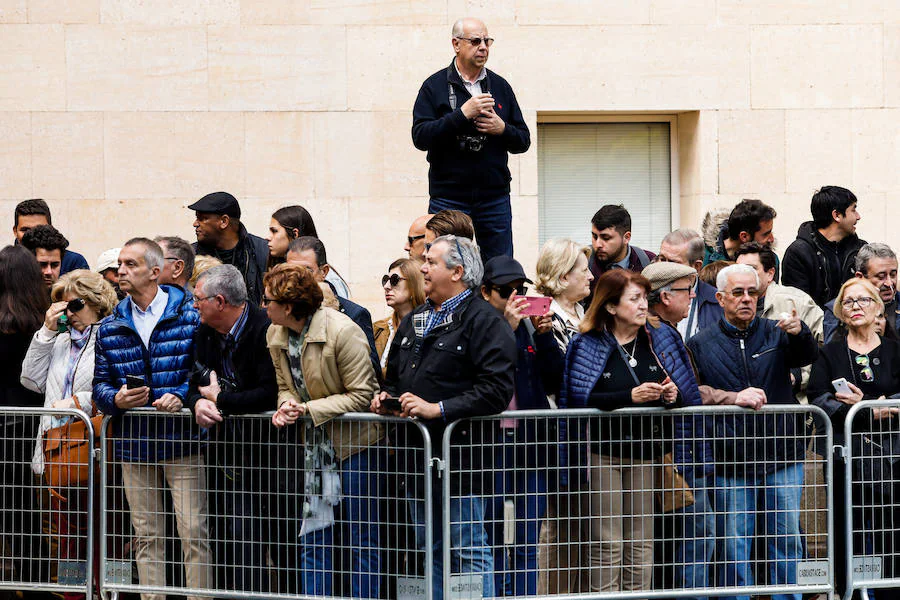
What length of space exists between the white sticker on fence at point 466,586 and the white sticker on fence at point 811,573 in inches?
70.1

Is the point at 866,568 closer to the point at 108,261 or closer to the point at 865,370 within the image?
the point at 865,370

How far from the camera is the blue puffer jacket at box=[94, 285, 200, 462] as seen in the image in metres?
7.59

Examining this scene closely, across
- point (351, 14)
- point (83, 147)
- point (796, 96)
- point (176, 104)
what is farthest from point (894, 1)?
point (83, 147)

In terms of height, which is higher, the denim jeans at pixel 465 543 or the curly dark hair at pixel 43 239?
the curly dark hair at pixel 43 239

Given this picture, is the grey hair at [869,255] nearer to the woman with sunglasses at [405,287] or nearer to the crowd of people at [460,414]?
the crowd of people at [460,414]

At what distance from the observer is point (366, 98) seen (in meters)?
12.1

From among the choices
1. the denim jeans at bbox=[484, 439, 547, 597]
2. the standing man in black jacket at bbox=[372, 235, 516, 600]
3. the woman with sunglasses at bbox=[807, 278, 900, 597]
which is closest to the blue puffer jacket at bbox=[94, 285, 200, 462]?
the standing man in black jacket at bbox=[372, 235, 516, 600]

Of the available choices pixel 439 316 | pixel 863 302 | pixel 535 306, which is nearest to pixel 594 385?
pixel 535 306

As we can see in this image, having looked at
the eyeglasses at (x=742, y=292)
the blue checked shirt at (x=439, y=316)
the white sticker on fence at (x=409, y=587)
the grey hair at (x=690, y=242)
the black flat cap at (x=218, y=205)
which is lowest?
the white sticker on fence at (x=409, y=587)

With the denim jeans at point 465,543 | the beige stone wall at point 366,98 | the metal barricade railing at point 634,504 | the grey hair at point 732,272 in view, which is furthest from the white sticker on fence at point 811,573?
the beige stone wall at point 366,98

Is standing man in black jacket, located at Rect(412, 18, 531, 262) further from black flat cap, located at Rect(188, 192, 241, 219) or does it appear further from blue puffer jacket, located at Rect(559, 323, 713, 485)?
blue puffer jacket, located at Rect(559, 323, 713, 485)

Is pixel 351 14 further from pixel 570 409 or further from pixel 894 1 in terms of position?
pixel 570 409

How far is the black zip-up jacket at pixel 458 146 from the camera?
30.8 feet

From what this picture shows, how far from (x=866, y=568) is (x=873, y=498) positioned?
0.39 meters
